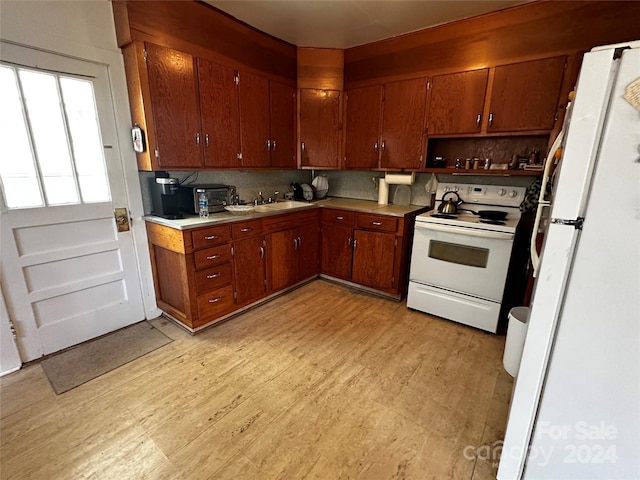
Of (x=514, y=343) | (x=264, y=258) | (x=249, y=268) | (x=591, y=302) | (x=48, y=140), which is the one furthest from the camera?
(x=264, y=258)

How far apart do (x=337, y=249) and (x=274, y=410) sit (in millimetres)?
1898

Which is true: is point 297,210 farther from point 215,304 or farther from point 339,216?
point 215,304

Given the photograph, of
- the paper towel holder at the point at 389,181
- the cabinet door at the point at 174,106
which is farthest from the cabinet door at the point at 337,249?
the cabinet door at the point at 174,106

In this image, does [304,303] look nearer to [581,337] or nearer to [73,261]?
[73,261]

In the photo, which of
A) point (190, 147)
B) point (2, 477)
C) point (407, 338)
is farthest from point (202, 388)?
point (190, 147)

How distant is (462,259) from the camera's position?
2467 mm

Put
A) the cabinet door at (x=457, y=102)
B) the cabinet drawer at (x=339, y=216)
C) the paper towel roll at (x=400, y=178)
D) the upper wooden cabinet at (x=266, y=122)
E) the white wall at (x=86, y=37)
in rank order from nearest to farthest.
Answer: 1. the white wall at (x=86, y=37)
2. the cabinet door at (x=457, y=102)
3. the upper wooden cabinet at (x=266, y=122)
4. the paper towel roll at (x=400, y=178)
5. the cabinet drawer at (x=339, y=216)

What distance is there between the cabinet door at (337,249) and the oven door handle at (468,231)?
0.82m

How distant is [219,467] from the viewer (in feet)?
4.40

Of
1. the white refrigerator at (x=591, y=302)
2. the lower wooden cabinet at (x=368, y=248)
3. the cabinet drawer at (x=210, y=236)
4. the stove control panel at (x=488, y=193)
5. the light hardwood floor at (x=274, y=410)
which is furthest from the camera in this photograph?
the lower wooden cabinet at (x=368, y=248)

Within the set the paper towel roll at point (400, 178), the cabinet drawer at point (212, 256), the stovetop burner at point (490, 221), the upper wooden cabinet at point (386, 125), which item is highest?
the upper wooden cabinet at point (386, 125)

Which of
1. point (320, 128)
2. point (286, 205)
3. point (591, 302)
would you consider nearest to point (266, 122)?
point (320, 128)

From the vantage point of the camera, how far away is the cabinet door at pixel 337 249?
3.19 m

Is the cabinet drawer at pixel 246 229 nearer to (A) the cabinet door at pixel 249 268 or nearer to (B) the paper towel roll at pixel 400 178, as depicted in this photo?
(A) the cabinet door at pixel 249 268
